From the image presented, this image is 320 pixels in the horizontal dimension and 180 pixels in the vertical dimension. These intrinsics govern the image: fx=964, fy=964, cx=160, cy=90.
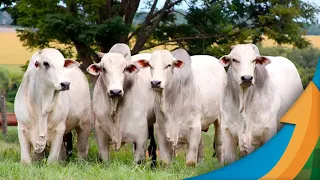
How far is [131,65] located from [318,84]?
6.41 ft

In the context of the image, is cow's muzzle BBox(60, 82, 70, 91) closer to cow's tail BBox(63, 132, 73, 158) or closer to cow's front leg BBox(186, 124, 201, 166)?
cow's front leg BBox(186, 124, 201, 166)

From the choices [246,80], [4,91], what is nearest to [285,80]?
[246,80]

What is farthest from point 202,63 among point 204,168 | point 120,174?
point 120,174

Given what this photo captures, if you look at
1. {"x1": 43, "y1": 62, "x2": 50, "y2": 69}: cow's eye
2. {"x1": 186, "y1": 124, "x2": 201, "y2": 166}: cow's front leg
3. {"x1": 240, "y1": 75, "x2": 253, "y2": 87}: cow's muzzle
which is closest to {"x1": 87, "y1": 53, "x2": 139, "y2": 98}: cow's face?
{"x1": 43, "y1": 62, "x2": 50, "y2": 69}: cow's eye

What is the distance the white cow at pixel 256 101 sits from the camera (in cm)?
745

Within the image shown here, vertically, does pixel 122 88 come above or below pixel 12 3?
below

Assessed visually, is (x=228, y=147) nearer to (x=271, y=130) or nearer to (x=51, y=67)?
(x=271, y=130)

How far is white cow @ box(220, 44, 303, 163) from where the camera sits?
24.4 ft

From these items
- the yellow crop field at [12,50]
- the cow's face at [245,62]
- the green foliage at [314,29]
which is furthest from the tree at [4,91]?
the green foliage at [314,29]

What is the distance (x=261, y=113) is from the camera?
755 cm

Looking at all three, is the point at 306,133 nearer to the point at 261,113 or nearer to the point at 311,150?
the point at 311,150

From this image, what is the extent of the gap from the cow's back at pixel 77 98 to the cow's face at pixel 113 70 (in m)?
0.52

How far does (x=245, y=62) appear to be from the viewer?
7273 mm

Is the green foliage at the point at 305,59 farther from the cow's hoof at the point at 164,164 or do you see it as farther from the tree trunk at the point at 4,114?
the tree trunk at the point at 4,114
